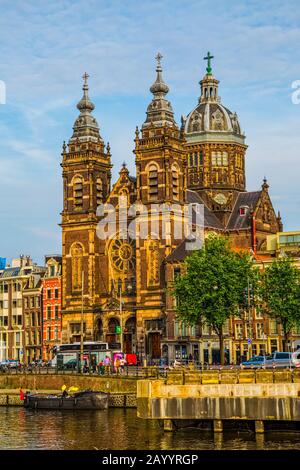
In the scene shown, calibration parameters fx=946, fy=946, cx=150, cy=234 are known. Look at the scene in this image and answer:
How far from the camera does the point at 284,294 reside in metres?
113

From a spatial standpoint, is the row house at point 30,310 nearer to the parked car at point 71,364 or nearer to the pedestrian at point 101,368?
the parked car at point 71,364

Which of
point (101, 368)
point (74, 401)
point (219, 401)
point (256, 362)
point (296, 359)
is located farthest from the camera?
point (101, 368)

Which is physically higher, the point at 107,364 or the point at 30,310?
the point at 30,310

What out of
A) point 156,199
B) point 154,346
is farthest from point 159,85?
point 154,346

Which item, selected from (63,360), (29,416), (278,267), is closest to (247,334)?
(278,267)

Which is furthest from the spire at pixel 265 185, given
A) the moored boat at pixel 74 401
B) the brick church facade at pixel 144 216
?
the moored boat at pixel 74 401

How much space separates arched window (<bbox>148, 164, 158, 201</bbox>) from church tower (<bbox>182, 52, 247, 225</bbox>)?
1756cm

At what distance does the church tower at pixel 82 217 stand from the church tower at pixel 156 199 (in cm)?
934

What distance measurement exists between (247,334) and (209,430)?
55.9 meters

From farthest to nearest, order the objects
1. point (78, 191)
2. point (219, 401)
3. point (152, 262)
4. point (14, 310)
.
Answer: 1. point (14, 310)
2. point (78, 191)
3. point (152, 262)
4. point (219, 401)

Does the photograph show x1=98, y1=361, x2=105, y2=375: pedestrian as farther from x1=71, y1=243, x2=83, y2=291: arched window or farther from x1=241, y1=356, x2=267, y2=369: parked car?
x1=71, y1=243, x2=83, y2=291: arched window

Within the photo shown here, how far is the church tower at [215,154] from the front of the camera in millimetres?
152500

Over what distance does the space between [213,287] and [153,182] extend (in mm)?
27256

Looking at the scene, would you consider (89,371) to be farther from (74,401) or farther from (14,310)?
(14,310)
